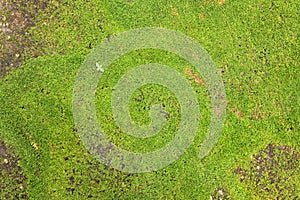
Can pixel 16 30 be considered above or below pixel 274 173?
above

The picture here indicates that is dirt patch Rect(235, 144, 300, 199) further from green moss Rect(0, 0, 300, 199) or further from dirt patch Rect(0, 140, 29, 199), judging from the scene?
dirt patch Rect(0, 140, 29, 199)

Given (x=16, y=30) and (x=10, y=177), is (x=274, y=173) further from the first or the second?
(x=16, y=30)

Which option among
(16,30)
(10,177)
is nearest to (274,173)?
(10,177)

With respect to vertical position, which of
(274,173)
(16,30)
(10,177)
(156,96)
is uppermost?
(16,30)

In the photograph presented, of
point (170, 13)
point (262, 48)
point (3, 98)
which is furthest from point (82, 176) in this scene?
point (262, 48)

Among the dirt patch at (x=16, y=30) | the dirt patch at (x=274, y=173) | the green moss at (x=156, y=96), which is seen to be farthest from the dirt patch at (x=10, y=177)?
the dirt patch at (x=274, y=173)

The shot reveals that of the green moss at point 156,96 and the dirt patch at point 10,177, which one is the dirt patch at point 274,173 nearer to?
the green moss at point 156,96

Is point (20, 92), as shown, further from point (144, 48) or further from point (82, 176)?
point (144, 48)

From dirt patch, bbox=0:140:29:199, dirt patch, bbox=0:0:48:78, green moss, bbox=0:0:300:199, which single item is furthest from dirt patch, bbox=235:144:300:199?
dirt patch, bbox=0:0:48:78
